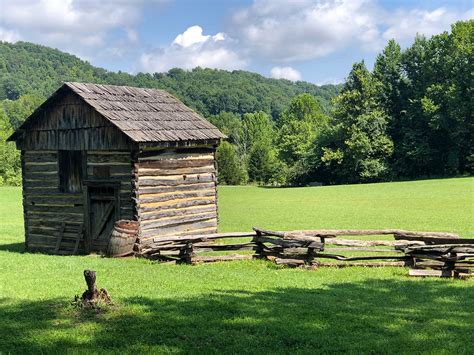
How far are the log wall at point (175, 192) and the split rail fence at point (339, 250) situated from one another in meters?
1.99

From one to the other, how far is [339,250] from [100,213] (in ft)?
30.5

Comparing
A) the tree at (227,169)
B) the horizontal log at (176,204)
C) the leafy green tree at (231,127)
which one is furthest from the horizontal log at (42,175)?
the leafy green tree at (231,127)

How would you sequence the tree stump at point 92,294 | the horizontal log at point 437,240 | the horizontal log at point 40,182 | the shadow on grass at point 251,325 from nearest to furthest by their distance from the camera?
1. the shadow on grass at point 251,325
2. the tree stump at point 92,294
3. the horizontal log at point 437,240
4. the horizontal log at point 40,182

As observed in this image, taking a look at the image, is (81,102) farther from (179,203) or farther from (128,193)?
(179,203)

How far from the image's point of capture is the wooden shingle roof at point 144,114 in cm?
1895

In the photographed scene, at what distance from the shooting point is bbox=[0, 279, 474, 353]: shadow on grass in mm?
7197

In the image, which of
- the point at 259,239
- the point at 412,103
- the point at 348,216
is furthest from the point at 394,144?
the point at 259,239

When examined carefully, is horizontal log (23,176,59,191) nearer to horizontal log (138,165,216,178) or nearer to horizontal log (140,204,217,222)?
horizontal log (138,165,216,178)

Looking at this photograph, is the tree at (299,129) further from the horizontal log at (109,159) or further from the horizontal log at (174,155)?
the horizontal log at (109,159)

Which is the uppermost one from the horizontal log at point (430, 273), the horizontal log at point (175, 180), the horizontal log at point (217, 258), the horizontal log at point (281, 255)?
the horizontal log at point (175, 180)

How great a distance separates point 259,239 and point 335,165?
53.7 meters

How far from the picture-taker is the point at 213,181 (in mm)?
21750

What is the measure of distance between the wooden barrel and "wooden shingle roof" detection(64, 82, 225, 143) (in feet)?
9.49

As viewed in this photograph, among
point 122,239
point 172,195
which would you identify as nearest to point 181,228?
point 172,195
